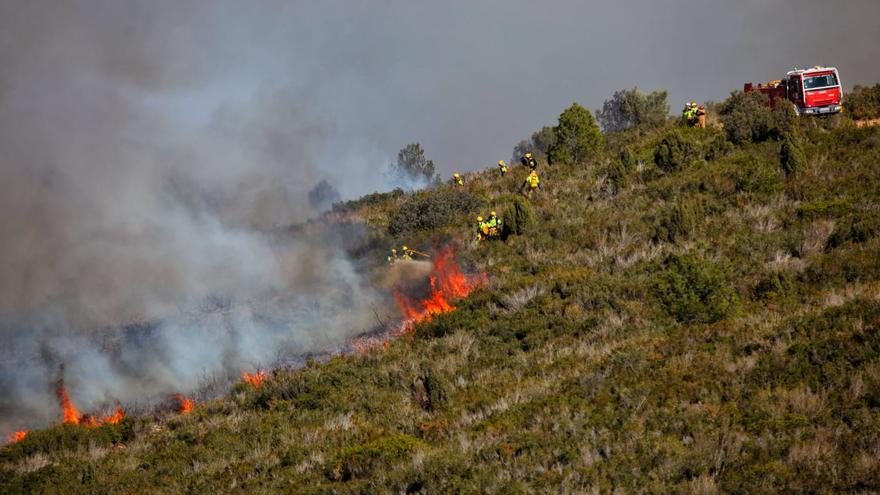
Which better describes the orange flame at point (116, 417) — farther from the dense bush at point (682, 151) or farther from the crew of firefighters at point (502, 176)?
the dense bush at point (682, 151)

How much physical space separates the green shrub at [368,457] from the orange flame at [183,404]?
702 cm

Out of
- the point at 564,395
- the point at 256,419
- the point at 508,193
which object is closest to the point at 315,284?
the point at 508,193

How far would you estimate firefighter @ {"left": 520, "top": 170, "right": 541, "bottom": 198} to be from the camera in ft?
91.6

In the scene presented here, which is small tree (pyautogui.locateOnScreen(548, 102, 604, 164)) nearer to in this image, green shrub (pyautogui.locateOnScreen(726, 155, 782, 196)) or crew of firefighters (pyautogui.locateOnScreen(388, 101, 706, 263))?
crew of firefighters (pyautogui.locateOnScreen(388, 101, 706, 263))

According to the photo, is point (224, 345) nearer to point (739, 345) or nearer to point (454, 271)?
point (454, 271)

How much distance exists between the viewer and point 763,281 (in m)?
15.4

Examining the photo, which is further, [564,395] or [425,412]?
[425,412]

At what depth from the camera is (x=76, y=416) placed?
60.8 feet

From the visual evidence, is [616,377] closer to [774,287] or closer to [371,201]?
[774,287]

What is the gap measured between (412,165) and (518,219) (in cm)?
4743

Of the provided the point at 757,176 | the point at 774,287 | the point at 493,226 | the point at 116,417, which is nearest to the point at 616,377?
the point at 774,287

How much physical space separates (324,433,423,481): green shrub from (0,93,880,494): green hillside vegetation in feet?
0.10

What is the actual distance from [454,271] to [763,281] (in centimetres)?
983

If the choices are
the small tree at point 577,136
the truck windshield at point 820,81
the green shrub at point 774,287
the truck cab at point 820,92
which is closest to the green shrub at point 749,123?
the truck cab at point 820,92
